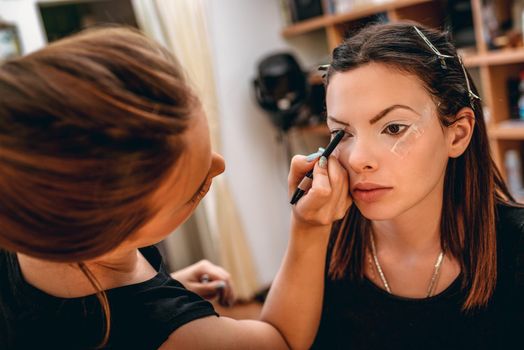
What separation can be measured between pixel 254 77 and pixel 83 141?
2.81 metres

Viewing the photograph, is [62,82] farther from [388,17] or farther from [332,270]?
[388,17]

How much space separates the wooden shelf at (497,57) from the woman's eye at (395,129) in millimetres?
1503

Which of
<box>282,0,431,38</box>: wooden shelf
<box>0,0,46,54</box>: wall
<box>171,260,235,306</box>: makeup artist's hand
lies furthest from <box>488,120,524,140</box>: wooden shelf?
<box>0,0,46,54</box>: wall

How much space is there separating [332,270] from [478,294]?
0.30 meters

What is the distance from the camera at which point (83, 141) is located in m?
0.53

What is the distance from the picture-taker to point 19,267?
2.42 feet

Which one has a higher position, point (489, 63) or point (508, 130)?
point (489, 63)

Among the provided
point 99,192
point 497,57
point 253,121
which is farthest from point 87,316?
point 253,121

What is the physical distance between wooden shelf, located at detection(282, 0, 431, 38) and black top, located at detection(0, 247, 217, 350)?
7.10 feet

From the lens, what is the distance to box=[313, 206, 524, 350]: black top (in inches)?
36.6

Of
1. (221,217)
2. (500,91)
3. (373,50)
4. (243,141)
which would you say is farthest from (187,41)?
(373,50)

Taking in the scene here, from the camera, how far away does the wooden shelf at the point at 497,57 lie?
210 cm

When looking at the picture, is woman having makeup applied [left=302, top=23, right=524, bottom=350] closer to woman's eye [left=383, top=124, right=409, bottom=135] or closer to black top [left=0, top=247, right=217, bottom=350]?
woman's eye [left=383, top=124, right=409, bottom=135]

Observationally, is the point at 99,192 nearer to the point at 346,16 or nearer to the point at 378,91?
the point at 378,91
